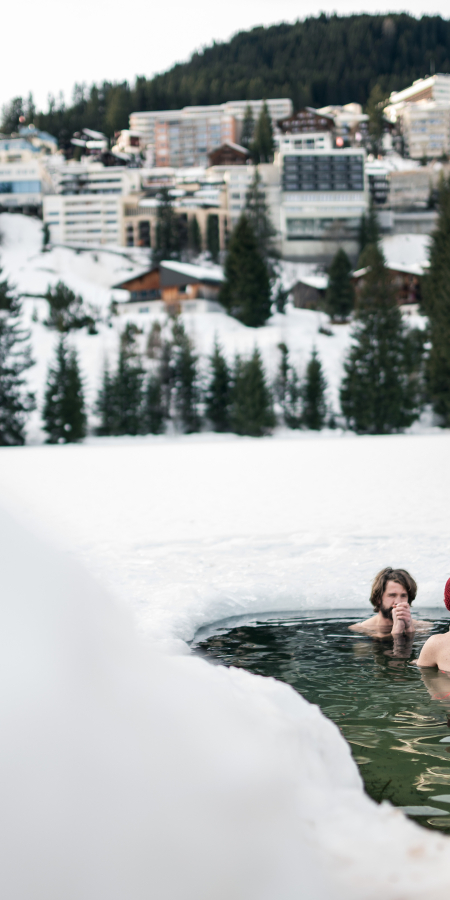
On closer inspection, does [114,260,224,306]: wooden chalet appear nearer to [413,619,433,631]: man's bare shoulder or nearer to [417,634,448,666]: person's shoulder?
[413,619,433,631]: man's bare shoulder

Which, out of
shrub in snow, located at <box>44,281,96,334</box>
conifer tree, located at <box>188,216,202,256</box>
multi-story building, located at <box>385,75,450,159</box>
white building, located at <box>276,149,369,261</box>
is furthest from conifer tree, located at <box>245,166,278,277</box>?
multi-story building, located at <box>385,75,450,159</box>

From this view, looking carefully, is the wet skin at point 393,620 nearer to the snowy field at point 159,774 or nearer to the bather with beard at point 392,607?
the bather with beard at point 392,607

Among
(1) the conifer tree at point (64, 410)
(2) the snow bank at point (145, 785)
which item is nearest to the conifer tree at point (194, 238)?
(1) the conifer tree at point (64, 410)

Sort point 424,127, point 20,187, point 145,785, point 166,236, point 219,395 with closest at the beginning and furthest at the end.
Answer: point 145,785
point 219,395
point 166,236
point 20,187
point 424,127

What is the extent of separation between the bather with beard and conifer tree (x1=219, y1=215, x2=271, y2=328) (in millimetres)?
52320

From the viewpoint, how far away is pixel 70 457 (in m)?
28.8

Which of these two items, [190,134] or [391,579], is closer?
[391,579]

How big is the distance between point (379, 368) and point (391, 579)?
125 ft

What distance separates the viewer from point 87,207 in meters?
94.9

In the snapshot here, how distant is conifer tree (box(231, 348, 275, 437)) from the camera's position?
4269 centimetres

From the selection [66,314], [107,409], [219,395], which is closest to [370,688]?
[107,409]

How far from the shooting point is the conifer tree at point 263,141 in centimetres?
10631

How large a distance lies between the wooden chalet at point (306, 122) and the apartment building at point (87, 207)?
109 ft

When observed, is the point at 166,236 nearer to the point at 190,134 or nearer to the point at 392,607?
the point at 190,134
